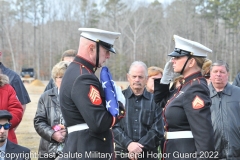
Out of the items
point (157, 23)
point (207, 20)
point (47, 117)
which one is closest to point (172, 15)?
point (157, 23)

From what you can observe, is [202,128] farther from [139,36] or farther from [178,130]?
[139,36]

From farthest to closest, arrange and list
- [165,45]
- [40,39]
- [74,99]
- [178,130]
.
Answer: [40,39] → [165,45] → [178,130] → [74,99]

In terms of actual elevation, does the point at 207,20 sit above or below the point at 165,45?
above

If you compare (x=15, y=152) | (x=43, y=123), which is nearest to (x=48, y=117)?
(x=43, y=123)

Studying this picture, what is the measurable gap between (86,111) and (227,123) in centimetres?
243

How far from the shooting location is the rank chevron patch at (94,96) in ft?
9.59

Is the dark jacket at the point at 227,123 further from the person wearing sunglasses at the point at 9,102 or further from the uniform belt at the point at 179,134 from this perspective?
the person wearing sunglasses at the point at 9,102

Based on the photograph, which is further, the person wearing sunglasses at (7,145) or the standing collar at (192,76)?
the person wearing sunglasses at (7,145)

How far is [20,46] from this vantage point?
59.8 m

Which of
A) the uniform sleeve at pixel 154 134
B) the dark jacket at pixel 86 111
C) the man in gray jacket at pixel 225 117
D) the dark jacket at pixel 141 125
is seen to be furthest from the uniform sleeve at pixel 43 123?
the man in gray jacket at pixel 225 117

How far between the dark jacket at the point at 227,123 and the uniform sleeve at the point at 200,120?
154 centimetres

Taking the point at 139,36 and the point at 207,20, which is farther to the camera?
the point at 139,36

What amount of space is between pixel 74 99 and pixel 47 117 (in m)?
1.79

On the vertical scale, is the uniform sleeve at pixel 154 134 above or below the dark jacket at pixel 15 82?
below
